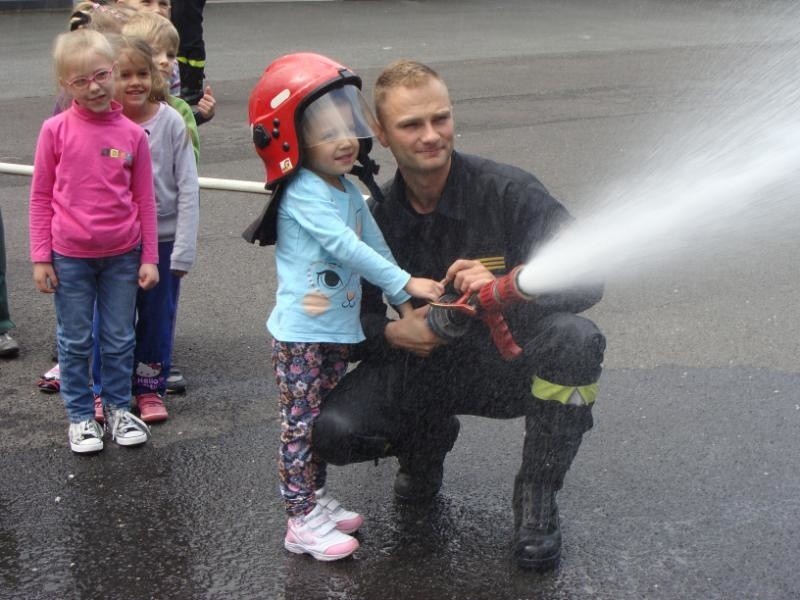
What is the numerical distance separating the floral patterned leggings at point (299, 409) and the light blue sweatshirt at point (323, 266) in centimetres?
8

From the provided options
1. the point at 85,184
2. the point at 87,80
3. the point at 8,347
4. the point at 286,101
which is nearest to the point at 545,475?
the point at 286,101

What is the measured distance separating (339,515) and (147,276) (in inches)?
48.4

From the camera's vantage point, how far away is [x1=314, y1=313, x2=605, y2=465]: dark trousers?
3.52 metres

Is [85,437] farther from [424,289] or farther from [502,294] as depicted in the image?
[502,294]

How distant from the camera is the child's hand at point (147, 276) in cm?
434

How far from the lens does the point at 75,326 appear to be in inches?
169

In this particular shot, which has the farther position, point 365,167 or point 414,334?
point 365,167

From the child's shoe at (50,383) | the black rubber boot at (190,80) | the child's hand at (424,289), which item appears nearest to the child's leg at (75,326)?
the child's shoe at (50,383)

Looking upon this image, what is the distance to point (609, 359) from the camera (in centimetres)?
Result: 522

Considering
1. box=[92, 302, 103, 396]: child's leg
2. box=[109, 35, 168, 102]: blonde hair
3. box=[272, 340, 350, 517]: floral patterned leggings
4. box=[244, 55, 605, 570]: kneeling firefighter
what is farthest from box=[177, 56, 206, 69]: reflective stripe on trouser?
box=[272, 340, 350, 517]: floral patterned leggings

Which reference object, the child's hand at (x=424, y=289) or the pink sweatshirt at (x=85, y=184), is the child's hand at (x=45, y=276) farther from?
the child's hand at (x=424, y=289)

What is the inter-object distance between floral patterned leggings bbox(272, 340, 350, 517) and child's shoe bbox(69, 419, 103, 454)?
104cm

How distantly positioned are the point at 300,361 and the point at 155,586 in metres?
0.78

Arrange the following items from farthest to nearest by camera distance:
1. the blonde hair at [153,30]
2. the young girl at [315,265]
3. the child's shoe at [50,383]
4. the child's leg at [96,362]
→ the child's shoe at [50,383]
the blonde hair at [153,30]
the child's leg at [96,362]
the young girl at [315,265]
